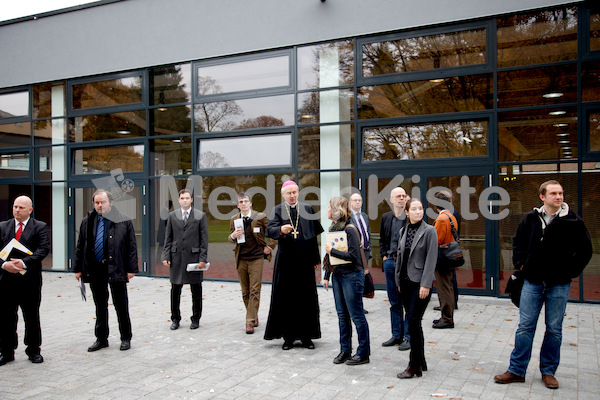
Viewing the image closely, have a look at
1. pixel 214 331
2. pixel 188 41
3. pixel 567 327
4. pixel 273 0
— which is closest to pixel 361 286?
pixel 214 331

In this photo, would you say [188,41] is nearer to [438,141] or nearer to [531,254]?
[438,141]

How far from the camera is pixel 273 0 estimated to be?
1145cm

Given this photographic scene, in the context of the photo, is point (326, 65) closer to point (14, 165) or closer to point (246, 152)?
point (246, 152)

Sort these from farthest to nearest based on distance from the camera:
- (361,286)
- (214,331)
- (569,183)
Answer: (569,183)
(214,331)
(361,286)

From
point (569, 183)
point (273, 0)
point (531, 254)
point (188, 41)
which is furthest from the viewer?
point (188, 41)

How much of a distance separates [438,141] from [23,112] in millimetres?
11900

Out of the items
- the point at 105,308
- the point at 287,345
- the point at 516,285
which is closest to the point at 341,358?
the point at 287,345

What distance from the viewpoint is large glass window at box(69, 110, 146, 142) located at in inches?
516

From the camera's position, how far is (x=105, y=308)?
6.36 m

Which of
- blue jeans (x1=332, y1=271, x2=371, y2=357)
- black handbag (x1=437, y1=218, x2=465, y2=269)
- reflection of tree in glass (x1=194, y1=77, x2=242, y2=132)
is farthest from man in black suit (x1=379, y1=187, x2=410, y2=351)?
reflection of tree in glass (x1=194, y1=77, x2=242, y2=132)

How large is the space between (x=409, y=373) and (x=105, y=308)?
3848mm

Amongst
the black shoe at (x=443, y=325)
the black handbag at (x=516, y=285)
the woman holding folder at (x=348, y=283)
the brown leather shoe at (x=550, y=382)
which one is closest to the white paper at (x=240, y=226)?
the woman holding folder at (x=348, y=283)

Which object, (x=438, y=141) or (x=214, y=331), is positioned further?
(x=438, y=141)

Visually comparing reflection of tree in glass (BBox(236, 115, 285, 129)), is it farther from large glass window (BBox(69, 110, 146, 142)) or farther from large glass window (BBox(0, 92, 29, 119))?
large glass window (BBox(0, 92, 29, 119))
